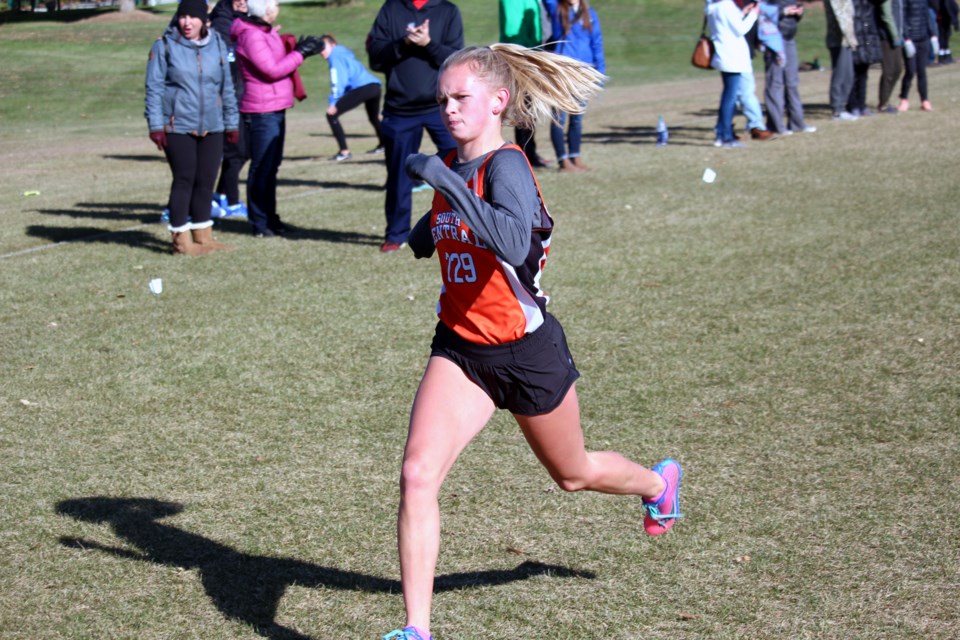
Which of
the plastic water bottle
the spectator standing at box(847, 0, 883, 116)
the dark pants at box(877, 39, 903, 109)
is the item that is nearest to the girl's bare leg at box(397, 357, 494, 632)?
the plastic water bottle

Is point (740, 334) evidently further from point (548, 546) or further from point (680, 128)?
point (680, 128)

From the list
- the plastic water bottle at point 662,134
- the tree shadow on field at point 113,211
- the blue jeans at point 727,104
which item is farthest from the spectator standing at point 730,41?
the tree shadow on field at point 113,211

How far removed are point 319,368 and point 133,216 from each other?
666 centimetres

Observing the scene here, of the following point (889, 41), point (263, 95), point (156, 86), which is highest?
point (156, 86)

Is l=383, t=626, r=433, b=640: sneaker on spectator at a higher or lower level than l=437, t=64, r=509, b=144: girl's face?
lower

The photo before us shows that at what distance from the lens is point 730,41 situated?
631 inches

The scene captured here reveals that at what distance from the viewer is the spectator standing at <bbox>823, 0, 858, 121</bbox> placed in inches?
705

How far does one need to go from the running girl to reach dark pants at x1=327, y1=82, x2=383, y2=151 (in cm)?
1301

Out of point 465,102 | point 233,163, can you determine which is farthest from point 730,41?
point 465,102

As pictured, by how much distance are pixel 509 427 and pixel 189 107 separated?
5310 mm

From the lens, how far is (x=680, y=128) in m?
19.4

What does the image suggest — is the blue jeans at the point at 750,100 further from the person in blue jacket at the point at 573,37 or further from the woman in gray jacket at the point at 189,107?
the woman in gray jacket at the point at 189,107

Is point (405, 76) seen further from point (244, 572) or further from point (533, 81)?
point (244, 572)

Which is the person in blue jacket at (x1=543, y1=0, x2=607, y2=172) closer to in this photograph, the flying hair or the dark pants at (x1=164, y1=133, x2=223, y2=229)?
the dark pants at (x1=164, y1=133, x2=223, y2=229)
